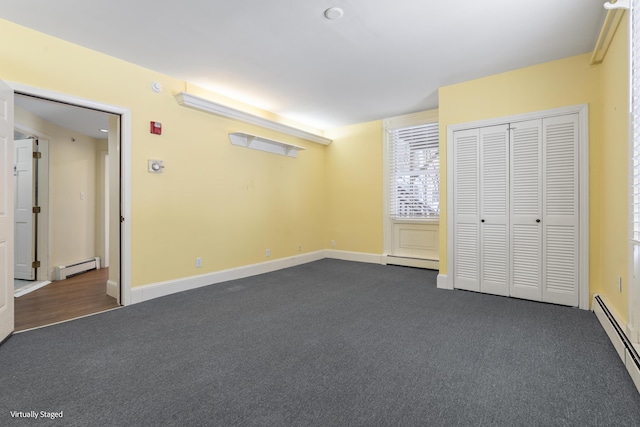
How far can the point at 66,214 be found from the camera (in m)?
4.99

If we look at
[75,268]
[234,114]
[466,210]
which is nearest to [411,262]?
[466,210]

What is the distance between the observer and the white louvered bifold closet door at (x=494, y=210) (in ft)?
11.7

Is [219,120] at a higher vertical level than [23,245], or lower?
higher

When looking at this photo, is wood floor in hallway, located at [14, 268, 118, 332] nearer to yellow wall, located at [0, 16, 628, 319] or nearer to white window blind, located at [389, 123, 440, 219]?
yellow wall, located at [0, 16, 628, 319]

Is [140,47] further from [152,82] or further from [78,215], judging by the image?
[78,215]

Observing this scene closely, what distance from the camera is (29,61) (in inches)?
106

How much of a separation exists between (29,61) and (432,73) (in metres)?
4.08

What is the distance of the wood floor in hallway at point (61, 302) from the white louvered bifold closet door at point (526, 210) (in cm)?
459

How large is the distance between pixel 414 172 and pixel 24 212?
20.5 ft

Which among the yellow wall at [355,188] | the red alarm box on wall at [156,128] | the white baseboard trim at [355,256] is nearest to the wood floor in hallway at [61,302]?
the red alarm box on wall at [156,128]

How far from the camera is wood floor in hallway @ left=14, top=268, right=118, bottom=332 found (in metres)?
2.93

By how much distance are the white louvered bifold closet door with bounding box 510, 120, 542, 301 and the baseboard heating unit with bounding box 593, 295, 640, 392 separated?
0.58 m

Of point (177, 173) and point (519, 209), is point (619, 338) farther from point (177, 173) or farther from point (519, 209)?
point (177, 173)

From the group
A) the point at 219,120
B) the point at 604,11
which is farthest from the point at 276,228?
the point at 604,11
